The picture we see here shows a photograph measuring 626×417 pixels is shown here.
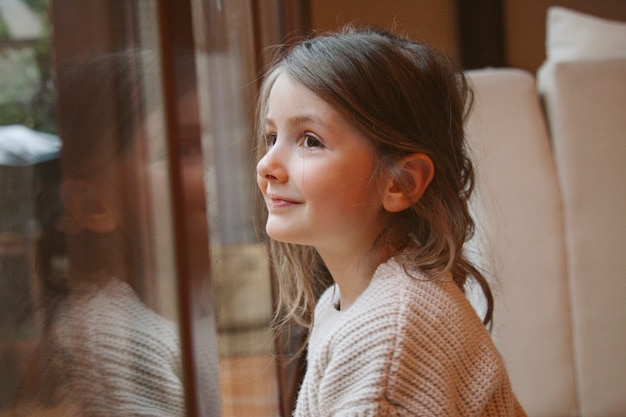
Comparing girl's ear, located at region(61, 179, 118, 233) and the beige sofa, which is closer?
girl's ear, located at region(61, 179, 118, 233)

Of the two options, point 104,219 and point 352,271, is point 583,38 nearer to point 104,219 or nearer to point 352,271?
point 352,271

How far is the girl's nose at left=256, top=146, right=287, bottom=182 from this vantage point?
0.86 metres

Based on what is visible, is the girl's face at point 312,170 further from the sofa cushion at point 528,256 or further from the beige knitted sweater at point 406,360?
the sofa cushion at point 528,256

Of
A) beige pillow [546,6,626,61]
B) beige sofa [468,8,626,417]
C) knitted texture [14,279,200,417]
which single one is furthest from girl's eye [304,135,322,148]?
beige pillow [546,6,626,61]

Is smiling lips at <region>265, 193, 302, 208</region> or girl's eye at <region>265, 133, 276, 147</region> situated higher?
girl's eye at <region>265, 133, 276, 147</region>

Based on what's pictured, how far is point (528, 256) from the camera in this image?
1803 millimetres

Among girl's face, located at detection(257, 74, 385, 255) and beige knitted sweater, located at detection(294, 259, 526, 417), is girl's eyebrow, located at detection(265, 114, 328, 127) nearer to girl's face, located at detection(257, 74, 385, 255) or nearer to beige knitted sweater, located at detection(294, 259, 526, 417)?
girl's face, located at detection(257, 74, 385, 255)

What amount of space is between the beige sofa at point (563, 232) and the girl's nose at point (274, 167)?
0.94 meters

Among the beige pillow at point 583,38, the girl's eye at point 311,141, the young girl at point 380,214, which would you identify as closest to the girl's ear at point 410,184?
the young girl at point 380,214

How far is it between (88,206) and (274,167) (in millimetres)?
364

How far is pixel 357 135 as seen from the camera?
875mm

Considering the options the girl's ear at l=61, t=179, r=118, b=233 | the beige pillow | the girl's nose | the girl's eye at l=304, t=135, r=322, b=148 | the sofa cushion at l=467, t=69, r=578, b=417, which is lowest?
the sofa cushion at l=467, t=69, r=578, b=417

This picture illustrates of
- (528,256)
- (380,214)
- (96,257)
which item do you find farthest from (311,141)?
(528,256)

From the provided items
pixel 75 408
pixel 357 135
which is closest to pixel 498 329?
pixel 357 135
